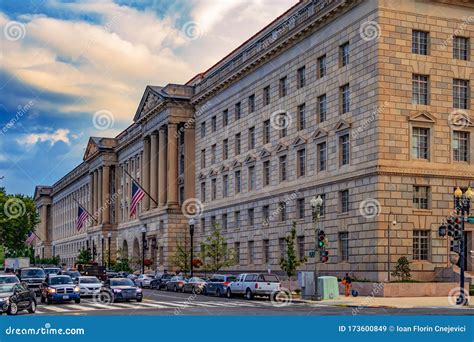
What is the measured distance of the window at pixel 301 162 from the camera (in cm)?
6433

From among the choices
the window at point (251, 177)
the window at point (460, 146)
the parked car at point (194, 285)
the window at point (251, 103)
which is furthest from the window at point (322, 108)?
the parked car at point (194, 285)

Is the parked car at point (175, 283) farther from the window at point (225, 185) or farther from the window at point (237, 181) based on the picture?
the window at point (225, 185)

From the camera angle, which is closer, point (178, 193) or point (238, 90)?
point (238, 90)

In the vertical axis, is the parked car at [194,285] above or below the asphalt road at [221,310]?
below

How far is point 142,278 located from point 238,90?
21.5 m

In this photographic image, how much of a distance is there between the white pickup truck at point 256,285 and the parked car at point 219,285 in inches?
80.2

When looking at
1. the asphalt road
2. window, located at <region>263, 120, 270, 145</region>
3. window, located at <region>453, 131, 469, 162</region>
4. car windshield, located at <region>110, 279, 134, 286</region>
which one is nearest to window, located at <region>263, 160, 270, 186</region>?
window, located at <region>263, 120, 270, 145</region>

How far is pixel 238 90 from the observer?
260ft

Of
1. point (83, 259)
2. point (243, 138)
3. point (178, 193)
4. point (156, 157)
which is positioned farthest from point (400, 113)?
point (83, 259)

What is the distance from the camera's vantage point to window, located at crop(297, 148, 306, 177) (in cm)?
6433

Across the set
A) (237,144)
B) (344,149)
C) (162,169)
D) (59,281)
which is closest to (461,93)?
(344,149)

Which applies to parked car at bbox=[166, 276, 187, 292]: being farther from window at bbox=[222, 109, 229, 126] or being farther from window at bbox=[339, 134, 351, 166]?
window at bbox=[222, 109, 229, 126]

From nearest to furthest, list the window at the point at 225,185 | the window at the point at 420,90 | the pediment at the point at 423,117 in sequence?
1. the pediment at the point at 423,117
2. the window at the point at 420,90
3. the window at the point at 225,185

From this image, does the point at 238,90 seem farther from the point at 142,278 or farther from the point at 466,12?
the point at 466,12
